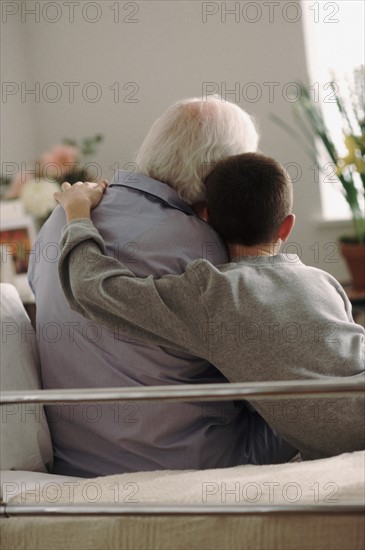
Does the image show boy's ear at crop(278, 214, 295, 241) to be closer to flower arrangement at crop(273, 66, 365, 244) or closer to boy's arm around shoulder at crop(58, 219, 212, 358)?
boy's arm around shoulder at crop(58, 219, 212, 358)

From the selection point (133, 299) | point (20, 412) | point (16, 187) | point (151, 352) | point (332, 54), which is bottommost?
point (16, 187)

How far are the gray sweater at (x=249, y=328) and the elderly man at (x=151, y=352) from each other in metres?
0.09

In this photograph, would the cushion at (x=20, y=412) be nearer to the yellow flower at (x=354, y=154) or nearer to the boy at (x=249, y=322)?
the boy at (x=249, y=322)

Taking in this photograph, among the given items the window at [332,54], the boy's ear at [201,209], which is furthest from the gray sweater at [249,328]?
the window at [332,54]

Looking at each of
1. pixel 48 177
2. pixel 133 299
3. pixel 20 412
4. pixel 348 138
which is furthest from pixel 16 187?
pixel 133 299

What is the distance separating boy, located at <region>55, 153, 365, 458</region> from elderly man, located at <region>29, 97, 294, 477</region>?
0.08 meters

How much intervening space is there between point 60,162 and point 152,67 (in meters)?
0.79

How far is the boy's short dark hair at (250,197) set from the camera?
1588 millimetres

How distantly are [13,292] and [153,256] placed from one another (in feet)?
1.15

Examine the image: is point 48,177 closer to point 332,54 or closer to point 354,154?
point 354,154

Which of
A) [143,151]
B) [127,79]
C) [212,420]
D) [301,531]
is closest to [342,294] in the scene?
[212,420]

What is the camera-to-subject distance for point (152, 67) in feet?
14.6

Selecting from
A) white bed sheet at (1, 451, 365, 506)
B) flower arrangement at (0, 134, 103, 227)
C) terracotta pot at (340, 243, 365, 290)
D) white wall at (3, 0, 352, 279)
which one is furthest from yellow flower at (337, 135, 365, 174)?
white bed sheet at (1, 451, 365, 506)

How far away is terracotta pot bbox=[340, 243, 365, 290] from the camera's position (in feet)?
12.0
